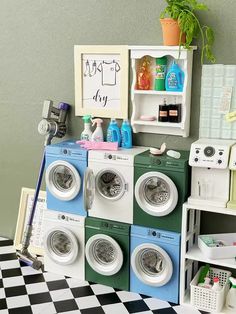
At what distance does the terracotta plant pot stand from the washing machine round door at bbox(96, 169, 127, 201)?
3.09ft

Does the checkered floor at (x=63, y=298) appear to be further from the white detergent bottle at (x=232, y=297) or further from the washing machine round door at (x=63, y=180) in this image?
the washing machine round door at (x=63, y=180)

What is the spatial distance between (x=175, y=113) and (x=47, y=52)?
121cm

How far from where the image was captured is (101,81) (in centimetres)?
352

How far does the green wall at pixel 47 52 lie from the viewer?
324 cm

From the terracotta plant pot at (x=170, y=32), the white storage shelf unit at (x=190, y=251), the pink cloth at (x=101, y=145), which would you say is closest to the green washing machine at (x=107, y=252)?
the white storage shelf unit at (x=190, y=251)

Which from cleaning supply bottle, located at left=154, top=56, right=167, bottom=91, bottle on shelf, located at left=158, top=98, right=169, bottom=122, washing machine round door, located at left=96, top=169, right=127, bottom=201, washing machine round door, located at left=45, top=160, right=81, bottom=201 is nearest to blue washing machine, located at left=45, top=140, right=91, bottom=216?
washing machine round door, located at left=45, top=160, right=81, bottom=201

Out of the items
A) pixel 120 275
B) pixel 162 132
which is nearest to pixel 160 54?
pixel 162 132

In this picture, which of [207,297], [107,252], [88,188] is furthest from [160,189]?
[207,297]

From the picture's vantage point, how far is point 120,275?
10.8ft

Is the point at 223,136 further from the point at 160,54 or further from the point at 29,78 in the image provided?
the point at 29,78

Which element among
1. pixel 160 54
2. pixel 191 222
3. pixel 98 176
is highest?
pixel 160 54

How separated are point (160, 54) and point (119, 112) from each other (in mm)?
565

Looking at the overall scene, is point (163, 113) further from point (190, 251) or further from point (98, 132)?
point (190, 251)

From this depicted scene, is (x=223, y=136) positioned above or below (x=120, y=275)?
above
